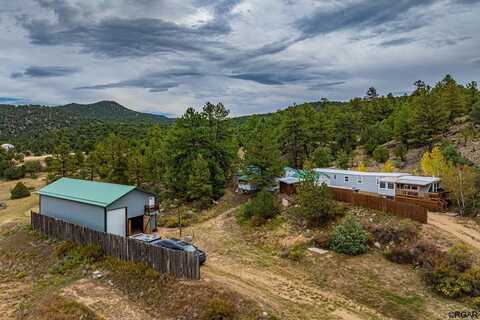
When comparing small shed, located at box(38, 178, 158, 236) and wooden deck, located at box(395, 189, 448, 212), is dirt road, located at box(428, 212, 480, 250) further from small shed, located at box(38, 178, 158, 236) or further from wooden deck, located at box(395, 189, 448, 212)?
small shed, located at box(38, 178, 158, 236)

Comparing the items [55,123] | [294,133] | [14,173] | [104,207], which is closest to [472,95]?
[294,133]

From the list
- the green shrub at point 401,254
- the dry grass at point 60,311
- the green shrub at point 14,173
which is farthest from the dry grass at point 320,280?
the green shrub at point 14,173

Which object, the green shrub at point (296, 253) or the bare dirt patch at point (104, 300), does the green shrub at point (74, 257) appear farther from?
the green shrub at point (296, 253)

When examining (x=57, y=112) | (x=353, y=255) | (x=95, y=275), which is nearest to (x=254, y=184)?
(x=353, y=255)

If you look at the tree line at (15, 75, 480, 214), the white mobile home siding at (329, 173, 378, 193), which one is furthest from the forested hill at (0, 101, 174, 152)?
the white mobile home siding at (329, 173, 378, 193)

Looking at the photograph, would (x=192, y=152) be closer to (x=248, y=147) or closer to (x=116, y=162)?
(x=248, y=147)

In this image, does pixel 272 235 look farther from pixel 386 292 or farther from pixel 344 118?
pixel 344 118
